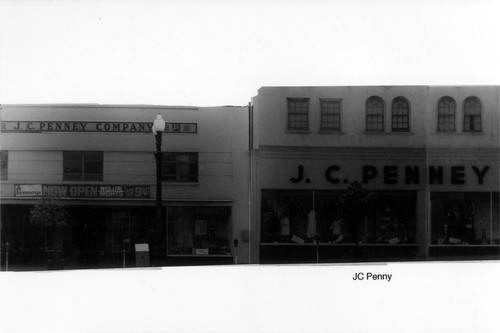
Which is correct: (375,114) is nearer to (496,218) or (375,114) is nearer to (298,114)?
(298,114)

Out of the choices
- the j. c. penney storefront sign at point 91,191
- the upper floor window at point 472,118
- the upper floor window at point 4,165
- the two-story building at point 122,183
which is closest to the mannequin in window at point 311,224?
the two-story building at point 122,183

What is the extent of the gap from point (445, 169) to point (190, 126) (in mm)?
5130

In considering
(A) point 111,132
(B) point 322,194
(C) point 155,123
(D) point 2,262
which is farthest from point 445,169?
(D) point 2,262

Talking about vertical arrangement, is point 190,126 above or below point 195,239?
above

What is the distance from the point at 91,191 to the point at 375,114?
5.81 m

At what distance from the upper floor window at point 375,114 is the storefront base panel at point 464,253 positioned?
2616 millimetres

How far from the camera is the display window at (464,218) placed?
29.4ft

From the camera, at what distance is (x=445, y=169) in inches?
371

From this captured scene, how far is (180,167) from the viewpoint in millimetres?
9008

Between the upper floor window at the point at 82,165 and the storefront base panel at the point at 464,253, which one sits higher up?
the upper floor window at the point at 82,165

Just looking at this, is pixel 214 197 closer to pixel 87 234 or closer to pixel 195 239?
pixel 195 239

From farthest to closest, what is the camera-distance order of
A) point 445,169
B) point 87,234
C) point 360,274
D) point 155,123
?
point 445,169 → point 87,234 → point 155,123 → point 360,274

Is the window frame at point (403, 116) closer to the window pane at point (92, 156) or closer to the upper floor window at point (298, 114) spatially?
the upper floor window at point (298, 114)

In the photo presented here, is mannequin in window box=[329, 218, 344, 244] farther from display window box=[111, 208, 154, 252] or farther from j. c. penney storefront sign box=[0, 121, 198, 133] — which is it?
display window box=[111, 208, 154, 252]
